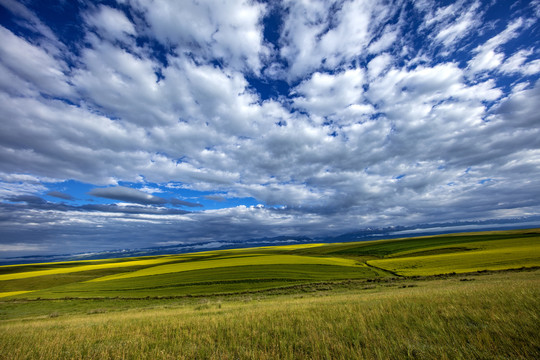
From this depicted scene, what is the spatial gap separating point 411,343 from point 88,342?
10.1 m

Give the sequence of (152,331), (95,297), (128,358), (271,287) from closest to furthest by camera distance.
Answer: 1. (128,358)
2. (152,331)
3. (271,287)
4. (95,297)

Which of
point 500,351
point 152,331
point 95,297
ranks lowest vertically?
point 95,297

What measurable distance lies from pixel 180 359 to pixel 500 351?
6.77m

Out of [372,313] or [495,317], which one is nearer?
[495,317]

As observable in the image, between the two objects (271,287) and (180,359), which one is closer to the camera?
(180,359)

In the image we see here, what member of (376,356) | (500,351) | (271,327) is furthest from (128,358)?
(500,351)

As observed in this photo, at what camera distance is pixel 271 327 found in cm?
751

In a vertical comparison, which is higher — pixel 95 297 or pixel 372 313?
pixel 372 313

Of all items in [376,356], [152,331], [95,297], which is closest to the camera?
[376,356]

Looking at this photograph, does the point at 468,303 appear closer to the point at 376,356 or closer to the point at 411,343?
the point at 411,343

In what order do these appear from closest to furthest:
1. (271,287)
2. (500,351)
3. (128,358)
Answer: (500,351) < (128,358) < (271,287)

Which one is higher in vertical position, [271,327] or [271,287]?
[271,327]

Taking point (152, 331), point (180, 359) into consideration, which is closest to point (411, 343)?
point (180, 359)

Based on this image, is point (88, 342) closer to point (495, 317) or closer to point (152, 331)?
point (152, 331)
